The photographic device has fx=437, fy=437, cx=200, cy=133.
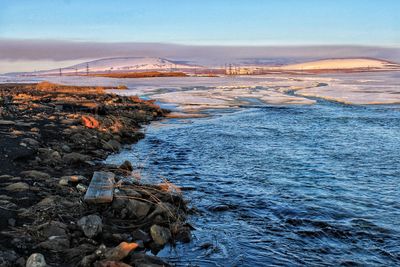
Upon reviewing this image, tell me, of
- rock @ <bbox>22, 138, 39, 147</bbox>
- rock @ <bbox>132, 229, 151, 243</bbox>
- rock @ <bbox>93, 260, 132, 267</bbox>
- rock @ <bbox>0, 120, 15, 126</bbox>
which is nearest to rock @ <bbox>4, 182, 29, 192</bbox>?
rock @ <bbox>132, 229, 151, 243</bbox>

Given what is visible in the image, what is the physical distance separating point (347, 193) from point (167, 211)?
165 inches

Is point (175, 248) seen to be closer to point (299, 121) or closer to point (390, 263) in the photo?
point (390, 263)

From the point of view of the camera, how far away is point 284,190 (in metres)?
9.31

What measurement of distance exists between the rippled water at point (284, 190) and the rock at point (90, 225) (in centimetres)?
98

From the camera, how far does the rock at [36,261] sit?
464 cm

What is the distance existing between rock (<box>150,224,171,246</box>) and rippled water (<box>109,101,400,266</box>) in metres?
0.20

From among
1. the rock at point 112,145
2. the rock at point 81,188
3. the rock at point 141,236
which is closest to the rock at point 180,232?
the rock at point 141,236

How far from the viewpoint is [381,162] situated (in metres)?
12.0

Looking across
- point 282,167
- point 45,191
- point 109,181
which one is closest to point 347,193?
point 282,167

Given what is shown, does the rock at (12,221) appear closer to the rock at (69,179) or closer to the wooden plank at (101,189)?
the wooden plank at (101,189)

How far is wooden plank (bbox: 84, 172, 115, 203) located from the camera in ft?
22.6

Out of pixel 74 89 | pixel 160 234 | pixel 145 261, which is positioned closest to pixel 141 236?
pixel 160 234

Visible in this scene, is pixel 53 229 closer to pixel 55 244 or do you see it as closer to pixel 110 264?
pixel 55 244

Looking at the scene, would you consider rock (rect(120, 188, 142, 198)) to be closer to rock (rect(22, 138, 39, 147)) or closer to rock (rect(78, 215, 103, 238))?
rock (rect(78, 215, 103, 238))
